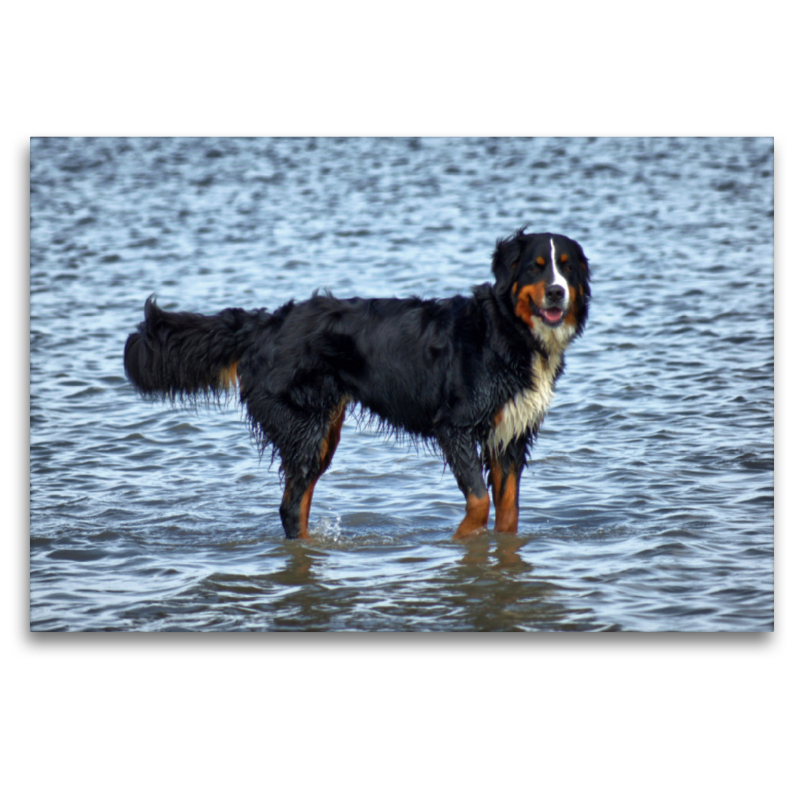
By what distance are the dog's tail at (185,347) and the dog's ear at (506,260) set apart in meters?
0.96

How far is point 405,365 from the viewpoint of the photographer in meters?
4.22

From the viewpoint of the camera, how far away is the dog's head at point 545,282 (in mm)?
3982

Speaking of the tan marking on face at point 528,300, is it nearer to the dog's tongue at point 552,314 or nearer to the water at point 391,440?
the dog's tongue at point 552,314

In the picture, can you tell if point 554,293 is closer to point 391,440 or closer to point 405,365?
point 405,365

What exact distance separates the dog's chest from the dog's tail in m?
1.05

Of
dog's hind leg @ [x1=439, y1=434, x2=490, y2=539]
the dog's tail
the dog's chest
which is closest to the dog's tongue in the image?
the dog's chest

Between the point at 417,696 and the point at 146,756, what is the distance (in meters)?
0.97

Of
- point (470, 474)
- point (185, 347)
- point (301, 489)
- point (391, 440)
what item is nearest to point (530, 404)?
point (470, 474)

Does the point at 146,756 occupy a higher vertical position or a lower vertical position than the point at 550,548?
lower

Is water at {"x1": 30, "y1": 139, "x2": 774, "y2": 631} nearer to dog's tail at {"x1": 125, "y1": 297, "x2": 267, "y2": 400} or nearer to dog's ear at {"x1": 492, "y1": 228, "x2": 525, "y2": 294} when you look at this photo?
dog's tail at {"x1": 125, "y1": 297, "x2": 267, "y2": 400}

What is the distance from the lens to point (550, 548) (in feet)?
14.0

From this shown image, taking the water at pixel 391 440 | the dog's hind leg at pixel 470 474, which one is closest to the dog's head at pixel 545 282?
the dog's hind leg at pixel 470 474
